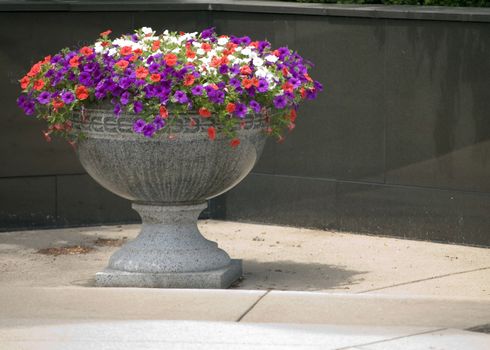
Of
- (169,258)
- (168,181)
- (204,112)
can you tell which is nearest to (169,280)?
(169,258)

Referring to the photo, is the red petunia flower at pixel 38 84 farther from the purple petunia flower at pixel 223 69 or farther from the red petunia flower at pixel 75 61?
the purple petunia flower at pixel 223 69

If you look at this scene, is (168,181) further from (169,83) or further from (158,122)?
(169,83)

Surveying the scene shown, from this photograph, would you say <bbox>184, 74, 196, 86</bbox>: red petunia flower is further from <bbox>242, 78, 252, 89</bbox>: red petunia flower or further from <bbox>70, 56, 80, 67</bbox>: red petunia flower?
<bbox>70, 56, 80, 67</bbox>: red petunia flower

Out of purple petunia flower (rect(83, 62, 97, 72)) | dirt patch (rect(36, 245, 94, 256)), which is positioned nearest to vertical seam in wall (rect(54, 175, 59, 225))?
dirt patch (rect(36, 245, 94, 256))

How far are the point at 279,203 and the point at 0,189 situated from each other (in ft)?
7.15

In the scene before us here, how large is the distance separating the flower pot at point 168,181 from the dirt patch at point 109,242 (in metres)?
1.25

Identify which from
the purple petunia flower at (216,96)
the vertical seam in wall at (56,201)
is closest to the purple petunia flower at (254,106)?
the purple petunia flower at (216,96)

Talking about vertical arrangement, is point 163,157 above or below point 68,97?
below

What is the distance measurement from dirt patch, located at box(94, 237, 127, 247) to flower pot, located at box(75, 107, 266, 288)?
1247 mm

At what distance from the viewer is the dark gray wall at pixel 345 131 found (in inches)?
379

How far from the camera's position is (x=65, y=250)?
375 inches

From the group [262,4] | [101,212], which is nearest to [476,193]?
[262,4]

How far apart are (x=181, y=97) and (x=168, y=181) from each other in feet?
1.92

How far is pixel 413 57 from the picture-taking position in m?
9.78
